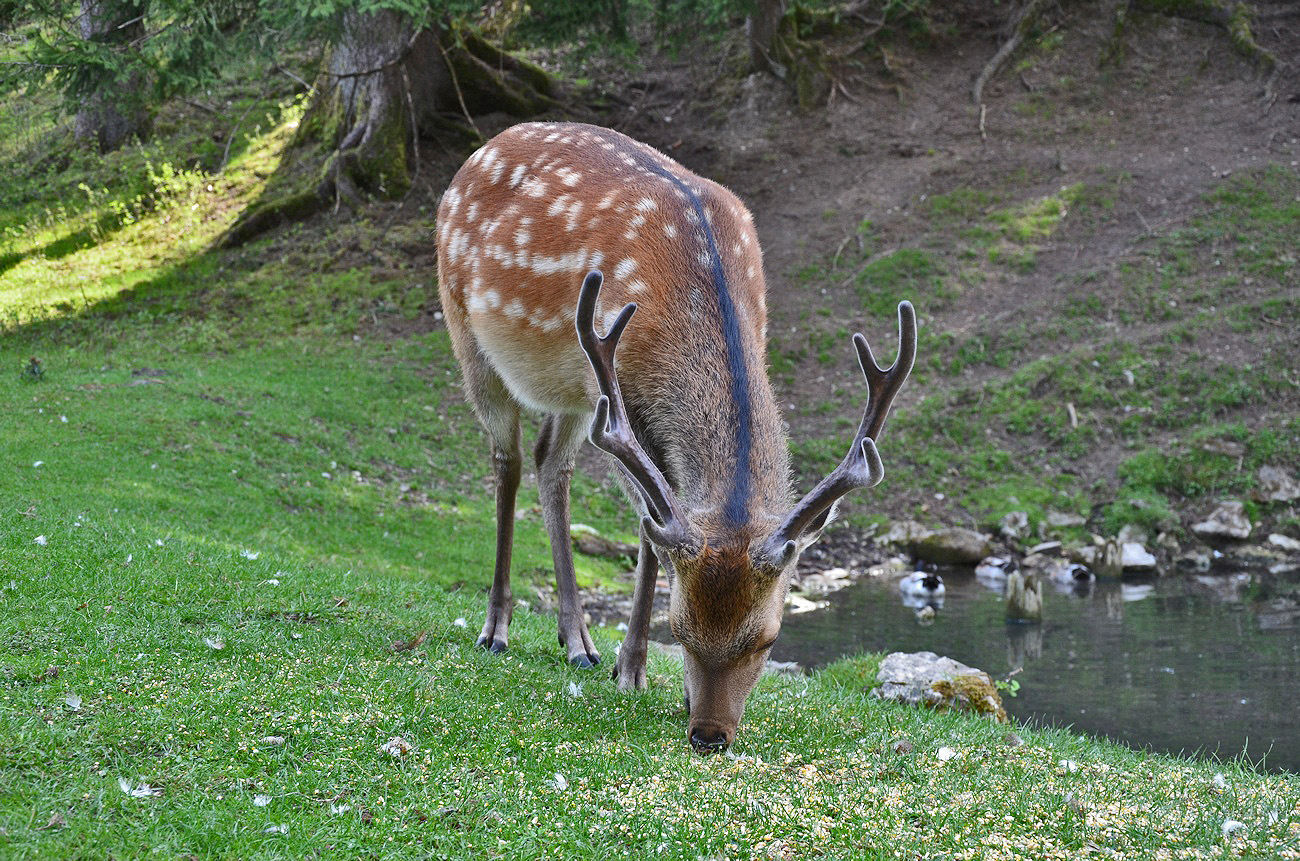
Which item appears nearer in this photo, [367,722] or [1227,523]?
[367,722]

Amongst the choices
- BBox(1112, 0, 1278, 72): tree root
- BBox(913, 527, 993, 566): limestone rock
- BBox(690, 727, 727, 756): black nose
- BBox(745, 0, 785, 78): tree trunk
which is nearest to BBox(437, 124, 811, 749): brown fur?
BBox(690, 727, 727, 756): black nose

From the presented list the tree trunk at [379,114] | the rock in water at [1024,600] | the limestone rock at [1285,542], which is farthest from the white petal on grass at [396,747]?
the tree trunk at [379,114]

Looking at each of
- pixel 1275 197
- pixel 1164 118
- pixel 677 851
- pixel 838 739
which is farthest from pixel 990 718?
pixel 1164 118

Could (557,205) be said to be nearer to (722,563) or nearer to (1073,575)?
(722,563)

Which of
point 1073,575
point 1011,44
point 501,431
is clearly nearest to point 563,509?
point 501,431

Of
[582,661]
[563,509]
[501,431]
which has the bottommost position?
[582,661]

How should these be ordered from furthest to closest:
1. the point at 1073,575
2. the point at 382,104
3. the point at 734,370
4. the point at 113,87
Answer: the point at 382,104 < the point at 113,87 < the point at 1073,575 < the point at 734,370

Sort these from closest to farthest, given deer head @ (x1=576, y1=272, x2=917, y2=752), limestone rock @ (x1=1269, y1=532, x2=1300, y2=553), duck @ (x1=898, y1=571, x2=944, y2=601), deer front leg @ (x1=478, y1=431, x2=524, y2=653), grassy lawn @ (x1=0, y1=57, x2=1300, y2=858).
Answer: grassy lawn @ (x1=0, y1=57, x2=1300, y2=858) < deer head @ (x1=576, y1=272, x2=917, y2=752) < deer front leg @ (x1=478, y1=431, x2=524, y2=653) < duck @ (x1=898, y1=571, x2=944, y2=601) < limestone rock @ (x1=1269, y1=532, x2=1300, y2=553)

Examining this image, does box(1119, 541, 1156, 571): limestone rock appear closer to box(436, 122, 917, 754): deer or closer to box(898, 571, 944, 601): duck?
box(898, 571, 944, 601): duck

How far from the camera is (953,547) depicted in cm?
1287

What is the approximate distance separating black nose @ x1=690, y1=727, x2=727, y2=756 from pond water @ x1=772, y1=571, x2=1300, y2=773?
3.86 metres

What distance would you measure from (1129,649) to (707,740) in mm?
6401

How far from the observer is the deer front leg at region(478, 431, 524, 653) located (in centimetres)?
658

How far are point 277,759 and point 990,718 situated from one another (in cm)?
446
